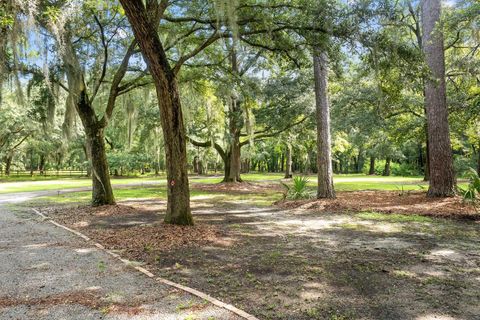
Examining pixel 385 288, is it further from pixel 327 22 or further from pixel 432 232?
pixel 327 22

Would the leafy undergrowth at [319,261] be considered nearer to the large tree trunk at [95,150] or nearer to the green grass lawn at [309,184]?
the large tree trunk at [95,150]

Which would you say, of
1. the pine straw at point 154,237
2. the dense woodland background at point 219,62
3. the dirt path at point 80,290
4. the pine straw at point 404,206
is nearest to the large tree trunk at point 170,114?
the dense woodland background at point 219,62

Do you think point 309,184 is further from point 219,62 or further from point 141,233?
point 141,233

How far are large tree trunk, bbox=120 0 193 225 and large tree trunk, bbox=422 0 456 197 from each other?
740 centimetres

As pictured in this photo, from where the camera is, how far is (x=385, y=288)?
3.64 m

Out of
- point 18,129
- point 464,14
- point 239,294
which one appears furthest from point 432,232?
point 18,129

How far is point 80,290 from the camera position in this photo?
11.9 feet

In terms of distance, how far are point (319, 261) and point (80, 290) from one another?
2.96m

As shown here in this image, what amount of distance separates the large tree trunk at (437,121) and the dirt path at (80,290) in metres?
9.14

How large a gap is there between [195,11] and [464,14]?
6.63 m

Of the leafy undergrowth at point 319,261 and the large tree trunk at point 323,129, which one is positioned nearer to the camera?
the leafy undergrowth at point 319,261

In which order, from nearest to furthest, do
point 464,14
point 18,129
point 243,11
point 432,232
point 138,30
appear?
point 138,30
point 432,232
point 243,11
point 464,14
point 18,129

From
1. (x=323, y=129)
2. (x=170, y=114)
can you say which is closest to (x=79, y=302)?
(x=170, y=114)

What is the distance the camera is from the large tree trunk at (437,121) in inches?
392
